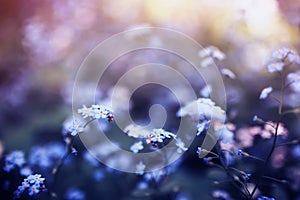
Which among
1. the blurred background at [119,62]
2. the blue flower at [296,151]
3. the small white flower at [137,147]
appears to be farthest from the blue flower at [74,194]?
the blue flower at [296,151]

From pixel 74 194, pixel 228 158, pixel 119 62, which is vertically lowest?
pixel 228 158

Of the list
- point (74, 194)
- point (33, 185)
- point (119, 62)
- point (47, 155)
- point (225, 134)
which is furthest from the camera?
point (119, 62)

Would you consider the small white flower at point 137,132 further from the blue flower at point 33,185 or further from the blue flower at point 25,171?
the blue flower at point 25,171

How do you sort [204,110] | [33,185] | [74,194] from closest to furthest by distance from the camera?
[33,185]
[204,110]
[74,194]

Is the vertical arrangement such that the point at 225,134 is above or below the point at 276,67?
below

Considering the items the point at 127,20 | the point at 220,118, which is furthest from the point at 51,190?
the point at 127,20


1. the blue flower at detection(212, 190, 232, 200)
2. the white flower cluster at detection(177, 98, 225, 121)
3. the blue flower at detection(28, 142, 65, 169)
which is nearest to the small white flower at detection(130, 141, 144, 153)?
the white flower cluster at detection(177, 98, 225, 121)

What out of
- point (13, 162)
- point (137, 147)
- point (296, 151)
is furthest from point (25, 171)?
point (296, 151)

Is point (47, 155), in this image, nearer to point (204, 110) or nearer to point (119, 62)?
point (204, 110)

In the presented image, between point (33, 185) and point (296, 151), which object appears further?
point (296, 151)
